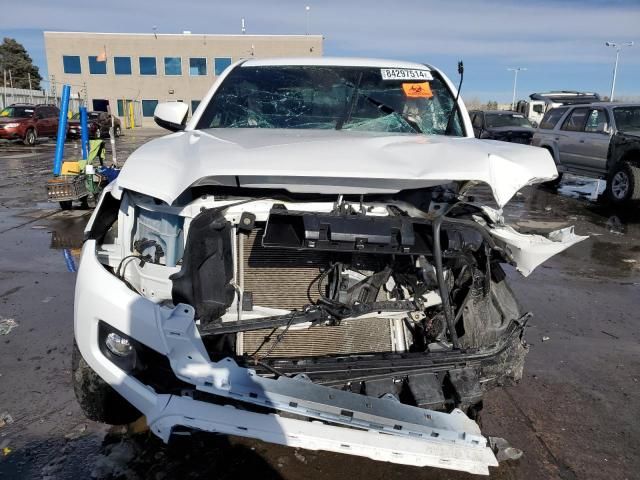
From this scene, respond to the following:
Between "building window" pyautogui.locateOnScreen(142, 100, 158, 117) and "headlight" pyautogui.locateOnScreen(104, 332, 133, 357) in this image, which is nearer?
"headlight" pyautogui.locateOnScreen(104, 332, 133, 357)

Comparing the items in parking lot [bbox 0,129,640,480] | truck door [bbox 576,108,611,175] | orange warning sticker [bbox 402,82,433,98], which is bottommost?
parking lot [bbox 0,129,640,480]

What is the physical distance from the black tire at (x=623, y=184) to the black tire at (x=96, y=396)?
9545 millimetres

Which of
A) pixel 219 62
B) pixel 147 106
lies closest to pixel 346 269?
pixel 219 62

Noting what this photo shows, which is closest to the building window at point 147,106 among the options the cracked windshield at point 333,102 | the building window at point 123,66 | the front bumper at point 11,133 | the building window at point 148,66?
the building window at point 148,66

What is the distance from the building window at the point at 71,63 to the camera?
4003cm

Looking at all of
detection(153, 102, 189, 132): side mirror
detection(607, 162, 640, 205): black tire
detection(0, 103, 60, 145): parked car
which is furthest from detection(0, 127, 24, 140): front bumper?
detection(607, 162, 640, 205): black tire

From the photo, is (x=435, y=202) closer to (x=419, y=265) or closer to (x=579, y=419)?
(x=419, y=265)

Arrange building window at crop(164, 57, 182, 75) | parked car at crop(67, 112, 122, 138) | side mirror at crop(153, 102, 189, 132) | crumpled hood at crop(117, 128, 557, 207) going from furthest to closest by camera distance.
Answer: building window at crop(164, 57, 182, 75) < parked car at crop(67, 112, 122, 138) < side mirror at crop(153, 102, 189, 132) < crumpled hood at crop(117, 128, 557, 207)

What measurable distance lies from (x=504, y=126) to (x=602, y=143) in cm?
613

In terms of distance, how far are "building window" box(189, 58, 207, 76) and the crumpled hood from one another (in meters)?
41.0

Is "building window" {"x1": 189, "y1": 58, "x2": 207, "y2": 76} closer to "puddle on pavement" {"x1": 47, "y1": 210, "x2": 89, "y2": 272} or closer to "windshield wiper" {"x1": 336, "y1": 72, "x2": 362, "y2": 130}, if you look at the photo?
"puddle on pavement" {"x1": 47, "y1": 210, "x2": 89, "y2": 272}

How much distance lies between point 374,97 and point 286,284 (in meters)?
1.82

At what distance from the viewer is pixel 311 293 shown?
8.74ft

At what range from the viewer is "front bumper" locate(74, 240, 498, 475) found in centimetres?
202
